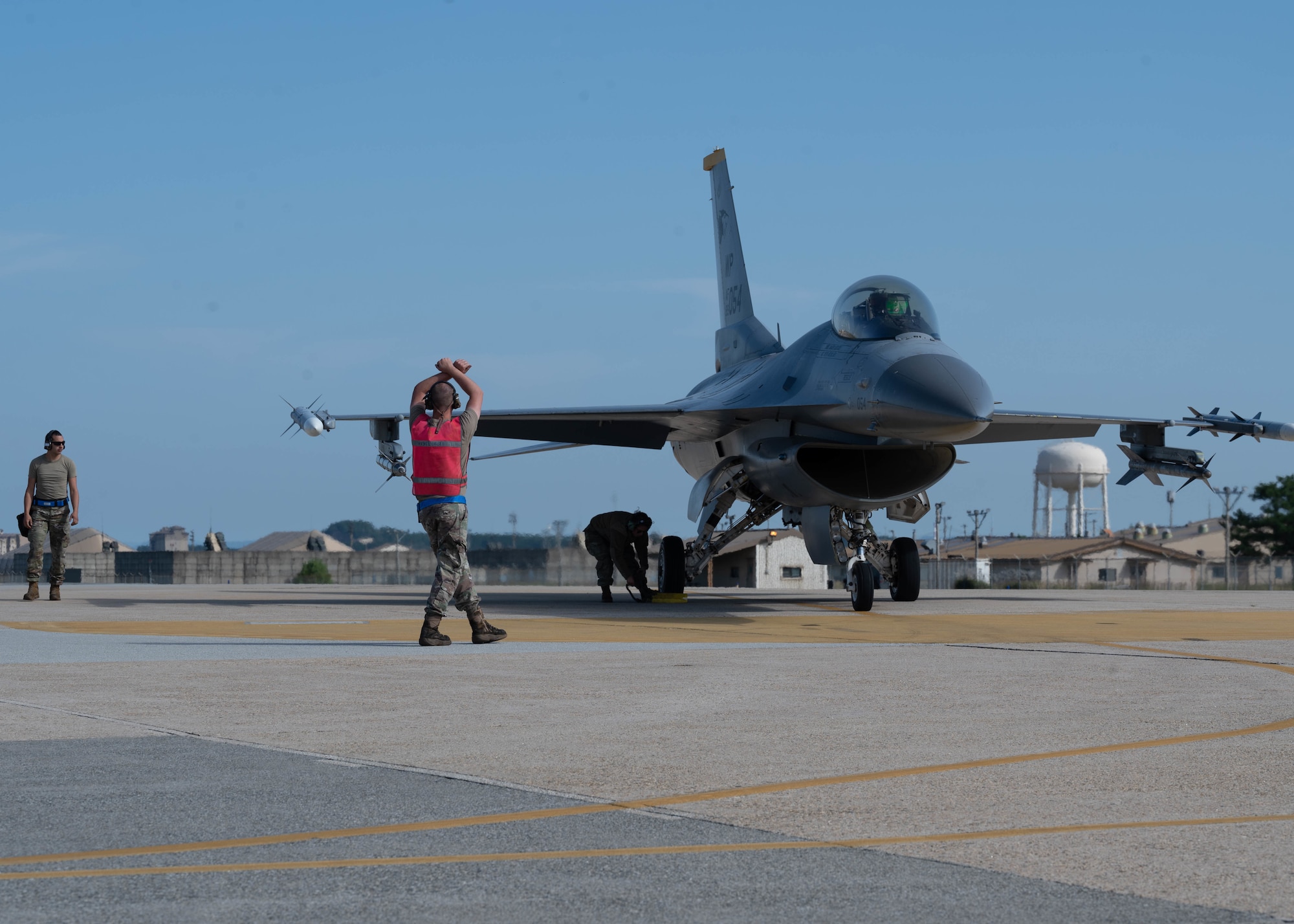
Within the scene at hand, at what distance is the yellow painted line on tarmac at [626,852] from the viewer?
3717 millimetres

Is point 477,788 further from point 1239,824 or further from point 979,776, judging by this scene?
point 1239,824

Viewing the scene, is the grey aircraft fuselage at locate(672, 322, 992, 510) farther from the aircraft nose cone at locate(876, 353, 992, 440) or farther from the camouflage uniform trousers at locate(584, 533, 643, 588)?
the camouflage uniform trousers at locate(584, 533, 643, 588)

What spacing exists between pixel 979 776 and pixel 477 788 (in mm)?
1922

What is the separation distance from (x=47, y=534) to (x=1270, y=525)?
94535 millimetres

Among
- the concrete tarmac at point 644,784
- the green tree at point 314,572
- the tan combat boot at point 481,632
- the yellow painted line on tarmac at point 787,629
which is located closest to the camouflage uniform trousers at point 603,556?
the yellow painted line on tarmac at point 787,629

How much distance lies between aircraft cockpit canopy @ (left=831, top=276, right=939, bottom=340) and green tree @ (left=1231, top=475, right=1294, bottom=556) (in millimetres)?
86440

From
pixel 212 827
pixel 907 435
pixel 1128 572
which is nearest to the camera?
pixel 212 827

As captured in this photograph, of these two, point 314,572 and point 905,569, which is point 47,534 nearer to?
point 905,569

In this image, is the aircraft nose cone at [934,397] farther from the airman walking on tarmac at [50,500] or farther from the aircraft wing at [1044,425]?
the airman walking on tarmac at [50,500]

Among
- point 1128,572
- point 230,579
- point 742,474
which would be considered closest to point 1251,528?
point 1128,572

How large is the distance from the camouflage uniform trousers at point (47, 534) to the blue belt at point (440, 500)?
32.3 ft

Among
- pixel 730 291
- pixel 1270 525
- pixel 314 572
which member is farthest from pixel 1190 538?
pixel 730 291

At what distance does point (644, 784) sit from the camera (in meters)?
5.07

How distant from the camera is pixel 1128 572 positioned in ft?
283
